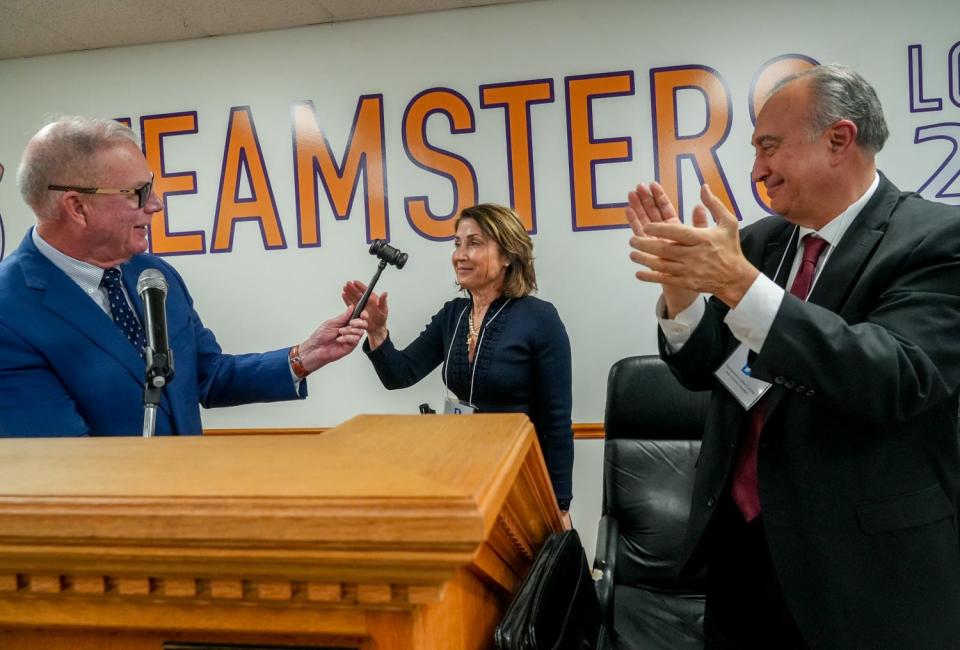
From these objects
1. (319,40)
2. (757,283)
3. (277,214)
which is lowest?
(757,283)

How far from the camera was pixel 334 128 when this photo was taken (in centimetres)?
339

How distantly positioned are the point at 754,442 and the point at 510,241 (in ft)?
4.72

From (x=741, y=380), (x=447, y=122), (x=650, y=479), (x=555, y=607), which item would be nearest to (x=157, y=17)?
(x=447, y=122)

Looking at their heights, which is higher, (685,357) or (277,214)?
(277,214)

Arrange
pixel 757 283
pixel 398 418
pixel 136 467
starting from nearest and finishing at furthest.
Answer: pixel 136 467
pixel 398 418
pixel 757 283

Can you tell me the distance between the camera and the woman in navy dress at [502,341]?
2.49m

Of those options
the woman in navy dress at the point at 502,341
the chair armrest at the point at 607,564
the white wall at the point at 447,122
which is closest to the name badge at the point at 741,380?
the chair armrest at the point at 607,564

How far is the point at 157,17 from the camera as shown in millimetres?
3205

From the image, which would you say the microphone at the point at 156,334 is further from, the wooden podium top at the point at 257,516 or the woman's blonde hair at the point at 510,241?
the woman's blonde hair at the point at 510,241

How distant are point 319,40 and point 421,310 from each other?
1.42 m

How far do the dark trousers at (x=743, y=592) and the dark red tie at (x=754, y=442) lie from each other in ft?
0.10

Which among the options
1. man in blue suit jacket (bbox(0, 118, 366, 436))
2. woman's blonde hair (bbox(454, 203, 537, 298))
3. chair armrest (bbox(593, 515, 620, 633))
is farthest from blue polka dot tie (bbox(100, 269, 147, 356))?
woman's blonde hair (bbox(454, 203, 537, 298))

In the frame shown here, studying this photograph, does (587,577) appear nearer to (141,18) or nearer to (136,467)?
(136,467)

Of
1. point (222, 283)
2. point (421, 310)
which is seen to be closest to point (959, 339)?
point (421, 310)
